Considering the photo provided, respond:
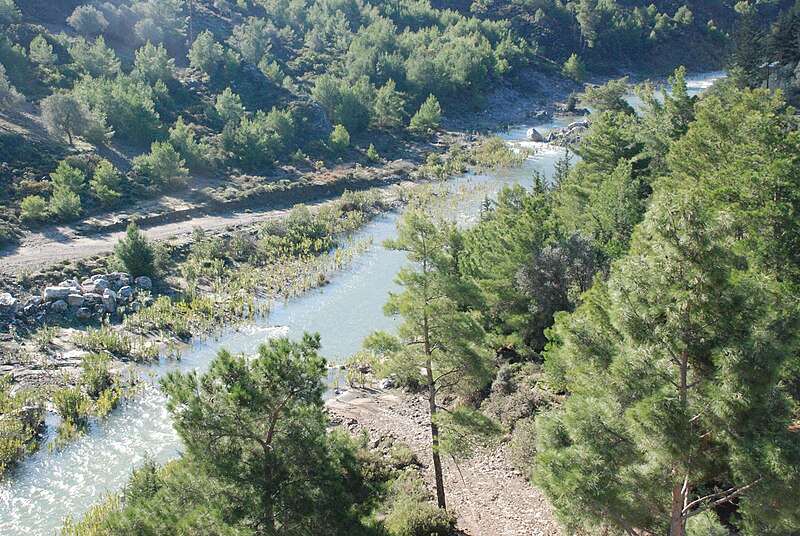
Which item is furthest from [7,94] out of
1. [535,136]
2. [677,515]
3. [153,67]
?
[677,515]

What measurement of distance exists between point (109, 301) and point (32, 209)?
49.7ft

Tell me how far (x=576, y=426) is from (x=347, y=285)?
31.8 meters

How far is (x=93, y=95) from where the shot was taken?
63.0 m

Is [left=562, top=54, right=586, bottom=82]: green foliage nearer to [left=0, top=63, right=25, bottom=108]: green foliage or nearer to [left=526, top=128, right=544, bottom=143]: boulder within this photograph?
[left=526, top=128, right=544, bottom=143]: boulder

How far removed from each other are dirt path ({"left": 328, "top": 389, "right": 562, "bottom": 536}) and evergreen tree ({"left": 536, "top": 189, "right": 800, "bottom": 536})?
24.2 ft

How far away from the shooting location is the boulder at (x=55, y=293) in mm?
37375

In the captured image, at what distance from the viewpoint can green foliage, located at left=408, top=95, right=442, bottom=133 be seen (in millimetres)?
84312

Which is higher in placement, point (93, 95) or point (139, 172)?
point (93, 95)

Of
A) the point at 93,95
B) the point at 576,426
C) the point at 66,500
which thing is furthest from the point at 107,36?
the point at 576,426

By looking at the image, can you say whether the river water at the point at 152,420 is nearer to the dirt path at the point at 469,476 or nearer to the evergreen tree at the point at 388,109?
the dirt path at the point at 469,476

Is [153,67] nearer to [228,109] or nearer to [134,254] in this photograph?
[228,109]

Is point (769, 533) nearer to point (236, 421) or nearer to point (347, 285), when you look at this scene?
point (236, 421)

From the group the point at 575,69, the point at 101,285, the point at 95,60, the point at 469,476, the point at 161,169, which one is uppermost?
the point at 575,69

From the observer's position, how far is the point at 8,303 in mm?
35938
